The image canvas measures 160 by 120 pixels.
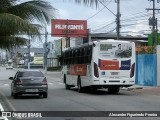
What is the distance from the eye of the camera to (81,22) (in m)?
58.6

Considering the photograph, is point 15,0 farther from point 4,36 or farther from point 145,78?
point 145,78

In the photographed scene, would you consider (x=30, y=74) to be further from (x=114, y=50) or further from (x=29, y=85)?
(x=114, y=50)

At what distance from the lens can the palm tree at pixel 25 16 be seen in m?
17.1

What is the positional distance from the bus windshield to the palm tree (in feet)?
26.6

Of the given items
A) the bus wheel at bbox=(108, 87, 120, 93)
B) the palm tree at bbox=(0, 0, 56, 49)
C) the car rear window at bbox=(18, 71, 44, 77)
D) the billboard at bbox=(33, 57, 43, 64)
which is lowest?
the bus wheel at bbox=(108, 87, 120, 93)

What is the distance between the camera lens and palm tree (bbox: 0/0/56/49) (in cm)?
1711

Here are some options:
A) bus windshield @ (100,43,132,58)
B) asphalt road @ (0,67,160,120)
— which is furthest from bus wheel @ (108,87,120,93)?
asphalt road @ (0,67,160,120)

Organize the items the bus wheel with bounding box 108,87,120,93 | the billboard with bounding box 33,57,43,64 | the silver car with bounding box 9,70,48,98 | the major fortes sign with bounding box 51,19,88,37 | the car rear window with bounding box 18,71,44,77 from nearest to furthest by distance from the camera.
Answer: the silver car with bounding box 9,70,48,98, the car rear window with bounding box 18,71,44,77, the bus wheel with bounding box 108,87,120,93, the major fortes sign with bounding box 51,19,88,37, the billboard with bounding box 33,57,43,64

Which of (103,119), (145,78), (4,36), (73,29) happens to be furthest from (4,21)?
(73,29)

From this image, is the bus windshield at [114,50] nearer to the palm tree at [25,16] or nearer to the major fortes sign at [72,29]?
the palm tree at [25,16]

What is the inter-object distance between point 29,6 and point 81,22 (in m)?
40.5

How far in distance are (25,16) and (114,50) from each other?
364 inches

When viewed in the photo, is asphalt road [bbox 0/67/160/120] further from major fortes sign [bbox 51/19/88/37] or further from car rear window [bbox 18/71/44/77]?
major fortes sign [bbox 51/19/88/37]

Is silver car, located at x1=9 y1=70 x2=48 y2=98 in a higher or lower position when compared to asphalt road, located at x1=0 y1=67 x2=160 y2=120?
higher
